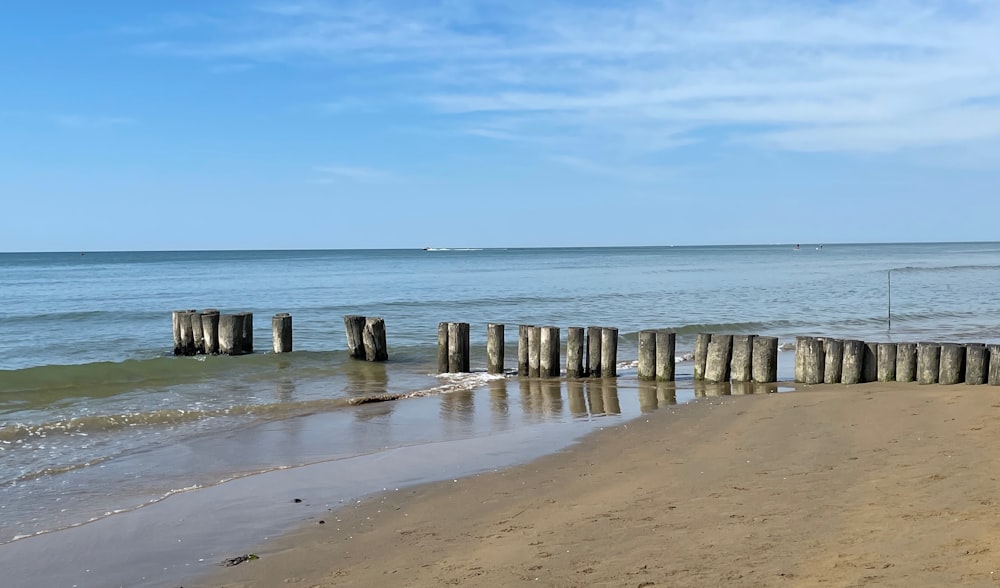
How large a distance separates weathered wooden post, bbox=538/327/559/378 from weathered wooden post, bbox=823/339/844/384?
15.4ft

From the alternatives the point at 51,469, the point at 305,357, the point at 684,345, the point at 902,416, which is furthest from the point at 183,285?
the point at 902,416

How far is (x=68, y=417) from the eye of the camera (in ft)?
43.2

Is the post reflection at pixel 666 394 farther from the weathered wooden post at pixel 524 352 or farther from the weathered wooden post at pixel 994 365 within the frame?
the weathered wooden post at pixel 994 365

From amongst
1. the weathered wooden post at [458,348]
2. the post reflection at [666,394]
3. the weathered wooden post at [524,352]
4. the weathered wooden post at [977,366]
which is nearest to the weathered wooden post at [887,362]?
the weathered wooden post at [977,366]

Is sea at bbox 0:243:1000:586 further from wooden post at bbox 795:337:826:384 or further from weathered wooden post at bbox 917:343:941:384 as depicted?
weathered wooden post at bbox 917:343:941:384

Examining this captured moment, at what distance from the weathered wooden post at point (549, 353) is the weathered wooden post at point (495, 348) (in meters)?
0.98

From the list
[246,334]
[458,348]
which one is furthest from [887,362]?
[246,334]

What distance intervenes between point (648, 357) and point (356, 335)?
729 cm

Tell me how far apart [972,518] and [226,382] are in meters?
14.4

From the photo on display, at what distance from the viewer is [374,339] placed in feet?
63.2

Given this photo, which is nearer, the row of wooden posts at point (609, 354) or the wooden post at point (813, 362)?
the wooden post at point (813, 362)

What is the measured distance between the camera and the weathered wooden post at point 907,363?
13141mm

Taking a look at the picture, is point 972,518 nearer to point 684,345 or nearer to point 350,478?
point 350,478

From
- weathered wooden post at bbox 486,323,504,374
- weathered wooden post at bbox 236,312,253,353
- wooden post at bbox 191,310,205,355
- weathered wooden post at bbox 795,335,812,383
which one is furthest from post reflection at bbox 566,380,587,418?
wooden post at bbox 191,310,205,355
